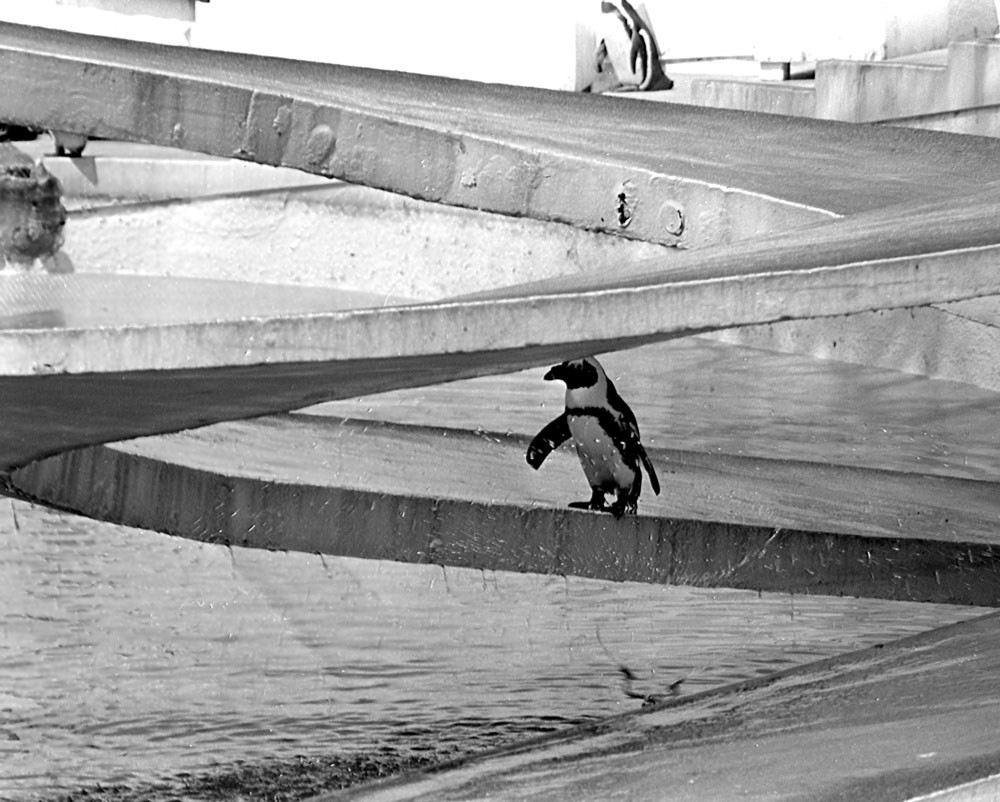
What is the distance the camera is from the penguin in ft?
16.1

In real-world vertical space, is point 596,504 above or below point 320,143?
below

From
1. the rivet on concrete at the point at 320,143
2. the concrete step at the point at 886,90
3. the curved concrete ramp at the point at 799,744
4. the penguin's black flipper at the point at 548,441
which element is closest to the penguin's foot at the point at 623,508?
the penguin's black flipper at the point at 548,441

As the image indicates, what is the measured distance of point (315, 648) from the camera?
473 centimetres

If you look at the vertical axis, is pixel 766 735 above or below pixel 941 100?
below

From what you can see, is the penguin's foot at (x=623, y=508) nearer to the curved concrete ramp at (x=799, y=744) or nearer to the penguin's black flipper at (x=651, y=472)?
the penguin's black flipper at (x=651, y=472)

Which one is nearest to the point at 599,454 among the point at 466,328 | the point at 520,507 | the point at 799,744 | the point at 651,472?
the point at 651,472

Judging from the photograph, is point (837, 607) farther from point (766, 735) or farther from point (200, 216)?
point (200, 216)

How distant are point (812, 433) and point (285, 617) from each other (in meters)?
2.73

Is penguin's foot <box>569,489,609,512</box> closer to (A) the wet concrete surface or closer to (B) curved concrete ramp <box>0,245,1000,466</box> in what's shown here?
(A) the wet concrete surface

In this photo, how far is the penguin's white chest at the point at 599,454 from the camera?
4945 mm

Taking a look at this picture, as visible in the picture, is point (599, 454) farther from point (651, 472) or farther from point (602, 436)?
point (651, 472)

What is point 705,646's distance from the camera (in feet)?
15.8

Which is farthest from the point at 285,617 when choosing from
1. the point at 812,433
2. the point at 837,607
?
the point at 812,433

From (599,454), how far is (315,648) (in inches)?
37.0
